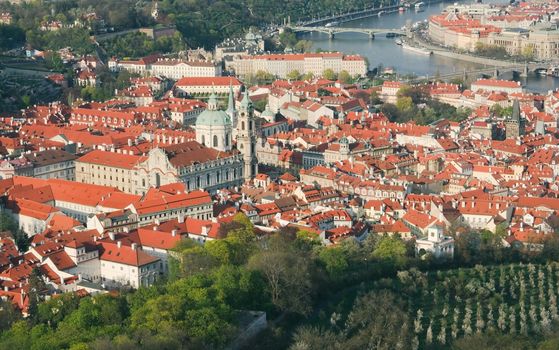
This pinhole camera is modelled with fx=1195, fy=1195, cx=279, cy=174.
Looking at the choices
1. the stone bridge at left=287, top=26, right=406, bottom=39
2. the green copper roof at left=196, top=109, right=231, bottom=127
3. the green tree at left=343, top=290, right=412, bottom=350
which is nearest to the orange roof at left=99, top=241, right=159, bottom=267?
the green tree at left=343, top=290, right=412, bottom=350

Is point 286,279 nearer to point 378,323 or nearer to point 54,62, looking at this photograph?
point 378,323

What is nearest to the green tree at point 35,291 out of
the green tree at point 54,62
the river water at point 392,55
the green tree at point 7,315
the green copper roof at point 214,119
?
the green tree at point 7,315

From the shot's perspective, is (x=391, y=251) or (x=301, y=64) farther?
(x=301, y=64)

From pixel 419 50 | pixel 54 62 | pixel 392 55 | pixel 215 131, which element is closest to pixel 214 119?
pixel 215 131

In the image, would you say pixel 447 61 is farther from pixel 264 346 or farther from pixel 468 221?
pixel 264 346

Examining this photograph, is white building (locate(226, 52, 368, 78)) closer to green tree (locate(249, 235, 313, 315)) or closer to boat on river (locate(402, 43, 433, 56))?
boat on river (locate(402, 43, 433, 56))

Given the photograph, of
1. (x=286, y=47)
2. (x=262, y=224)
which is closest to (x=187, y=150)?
(x=262, y=224)

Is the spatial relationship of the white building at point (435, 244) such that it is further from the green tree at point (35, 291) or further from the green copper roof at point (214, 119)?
the green copper roof at point (214, 119)

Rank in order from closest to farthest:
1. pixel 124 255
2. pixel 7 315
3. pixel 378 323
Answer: pixel 7 315 < pixel 378 323 < pixel 124 255
